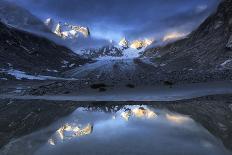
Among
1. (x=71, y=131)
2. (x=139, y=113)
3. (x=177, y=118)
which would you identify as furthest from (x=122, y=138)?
(x=139, y=113)

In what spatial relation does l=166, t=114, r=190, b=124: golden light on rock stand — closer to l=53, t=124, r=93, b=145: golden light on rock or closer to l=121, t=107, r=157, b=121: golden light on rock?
l=121, t=107, r=157, b=121: golden light on rock

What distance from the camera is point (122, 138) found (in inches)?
965

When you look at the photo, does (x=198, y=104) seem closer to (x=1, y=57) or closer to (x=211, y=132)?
(x=211, y=132)

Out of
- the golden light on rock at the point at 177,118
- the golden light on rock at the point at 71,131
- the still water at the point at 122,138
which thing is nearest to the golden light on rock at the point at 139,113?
the still water at the point at 122,138

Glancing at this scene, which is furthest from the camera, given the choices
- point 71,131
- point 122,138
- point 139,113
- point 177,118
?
point 139,113

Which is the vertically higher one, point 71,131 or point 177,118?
point 177,118

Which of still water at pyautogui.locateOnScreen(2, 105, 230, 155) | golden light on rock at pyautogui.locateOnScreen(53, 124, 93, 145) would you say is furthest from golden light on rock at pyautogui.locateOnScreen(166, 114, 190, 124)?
golden light on rock at pyautogui.locateOnScreen(53, 124, 93, 145)

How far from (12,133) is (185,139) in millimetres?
11491

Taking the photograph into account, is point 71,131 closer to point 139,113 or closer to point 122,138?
point 122,138

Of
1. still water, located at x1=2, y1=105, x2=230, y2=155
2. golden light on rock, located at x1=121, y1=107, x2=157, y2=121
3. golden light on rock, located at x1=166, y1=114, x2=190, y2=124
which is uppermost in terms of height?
golden light on rock, located at x1=121, y1=107, x2=157, y2=121

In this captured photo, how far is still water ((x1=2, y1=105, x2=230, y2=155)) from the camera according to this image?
20.8m

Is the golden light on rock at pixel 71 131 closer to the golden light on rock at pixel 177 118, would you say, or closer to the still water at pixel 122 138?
the still water at pixel 122 138

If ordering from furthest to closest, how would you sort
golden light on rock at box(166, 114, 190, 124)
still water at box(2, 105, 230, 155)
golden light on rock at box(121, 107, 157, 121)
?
1. golden light on rock at box(121, 107, 157, 121)
2. golden light on rock at box(166, 114, 190, 124)
3. still water at box(2, 105, 230, 155)

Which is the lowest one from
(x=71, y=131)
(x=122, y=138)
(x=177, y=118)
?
(x=122, y=138)
